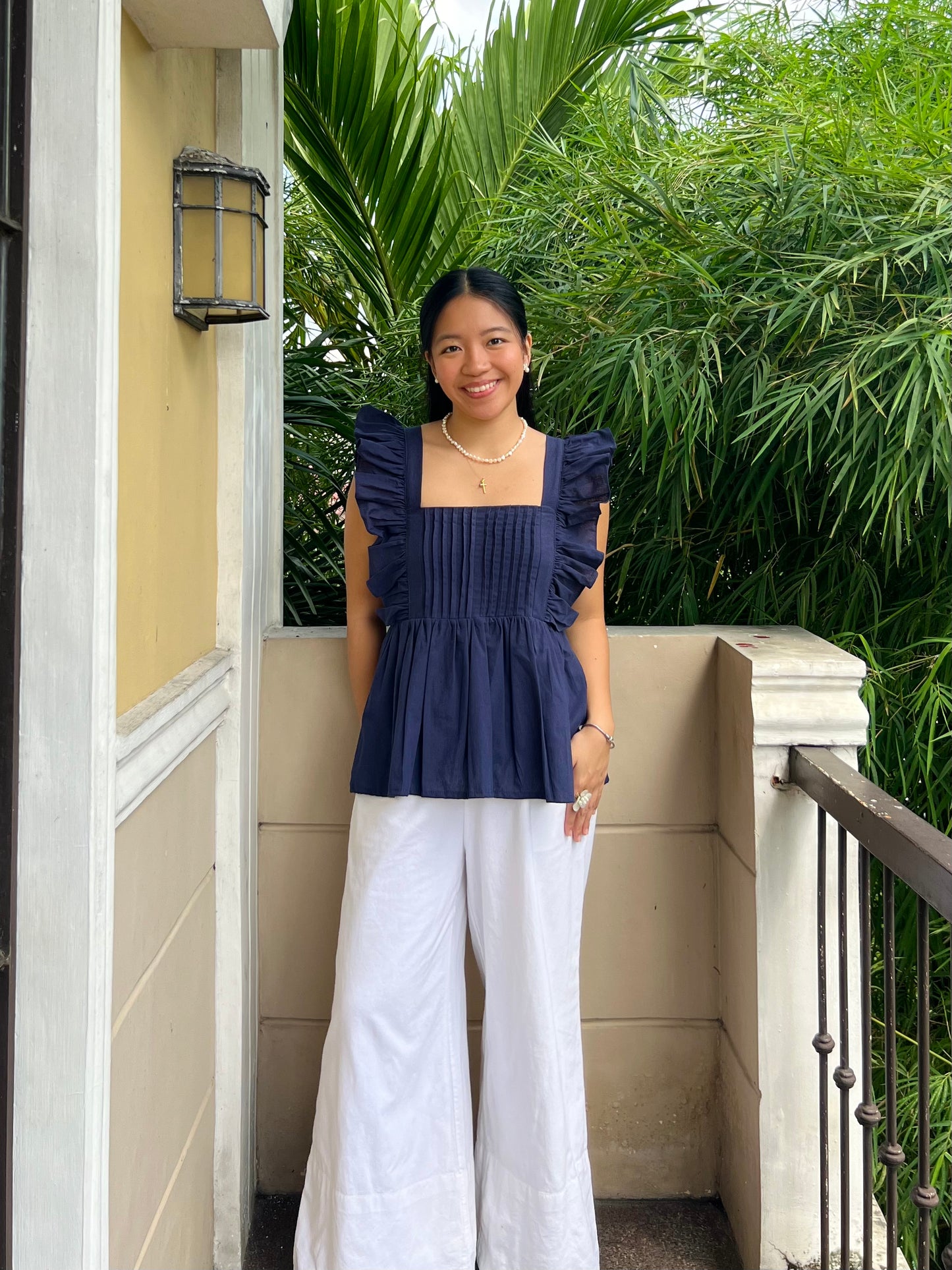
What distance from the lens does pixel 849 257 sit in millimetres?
2010

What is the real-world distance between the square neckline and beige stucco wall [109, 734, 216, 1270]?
1.82 ft

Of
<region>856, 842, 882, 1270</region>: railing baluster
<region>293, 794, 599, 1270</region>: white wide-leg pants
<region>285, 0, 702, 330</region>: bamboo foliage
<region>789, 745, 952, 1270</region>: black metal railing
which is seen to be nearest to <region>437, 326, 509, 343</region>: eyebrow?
<region>293, 794, 599, 1270</region>: white wide-leg pants

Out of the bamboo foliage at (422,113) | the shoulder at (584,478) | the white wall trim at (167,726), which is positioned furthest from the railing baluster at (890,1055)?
the bamboo foliage at (422,113)

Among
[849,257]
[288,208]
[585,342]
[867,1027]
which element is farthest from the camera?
[288,208]

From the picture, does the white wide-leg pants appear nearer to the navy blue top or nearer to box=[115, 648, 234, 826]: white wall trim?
the navy blue top

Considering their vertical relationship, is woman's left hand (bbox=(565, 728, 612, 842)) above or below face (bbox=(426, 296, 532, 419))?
below

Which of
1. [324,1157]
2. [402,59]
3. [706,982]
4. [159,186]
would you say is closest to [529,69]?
[402,59]

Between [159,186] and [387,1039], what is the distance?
141 cm

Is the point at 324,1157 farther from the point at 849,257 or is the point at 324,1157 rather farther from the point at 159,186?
the point at 849,257

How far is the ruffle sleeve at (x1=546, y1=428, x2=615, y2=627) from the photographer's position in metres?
1.87

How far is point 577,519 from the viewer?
1.89 m

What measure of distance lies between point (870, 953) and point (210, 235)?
5.01 feet

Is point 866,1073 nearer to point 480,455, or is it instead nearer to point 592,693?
point 592,693

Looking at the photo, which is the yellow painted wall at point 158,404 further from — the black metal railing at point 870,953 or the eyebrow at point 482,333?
the black metal railing at point 870,953
